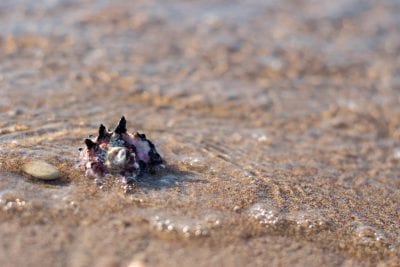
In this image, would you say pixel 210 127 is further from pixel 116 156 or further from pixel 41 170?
pixel 41 170

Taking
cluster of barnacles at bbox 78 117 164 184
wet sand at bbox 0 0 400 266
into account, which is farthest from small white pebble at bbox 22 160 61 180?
cluster of barnacles at bbox 78 117 164 184

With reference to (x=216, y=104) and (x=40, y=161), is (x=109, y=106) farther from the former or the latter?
(x=40, y=161)

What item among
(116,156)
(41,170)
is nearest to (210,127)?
(116,156)

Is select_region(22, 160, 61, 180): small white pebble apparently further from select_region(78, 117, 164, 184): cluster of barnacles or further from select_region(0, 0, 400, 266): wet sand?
select_region(78, 117, 164, 184): cluster of barnacles

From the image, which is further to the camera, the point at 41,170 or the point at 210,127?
the point at 210,127

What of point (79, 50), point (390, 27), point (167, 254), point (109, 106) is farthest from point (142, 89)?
point (390, 27)

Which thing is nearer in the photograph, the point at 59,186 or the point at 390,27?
the point at 59,186
